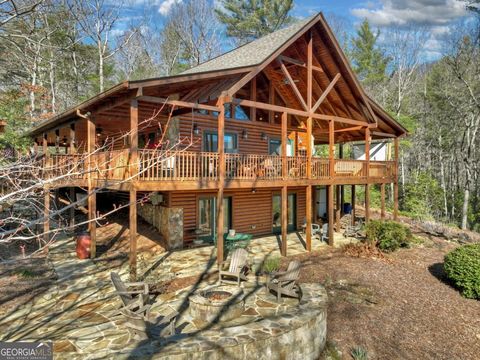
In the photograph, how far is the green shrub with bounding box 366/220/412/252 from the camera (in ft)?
45.5

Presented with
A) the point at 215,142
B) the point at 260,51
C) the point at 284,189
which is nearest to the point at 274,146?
the point at 215,142

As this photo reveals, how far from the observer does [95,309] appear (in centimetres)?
776

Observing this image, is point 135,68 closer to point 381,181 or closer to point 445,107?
point 381,181

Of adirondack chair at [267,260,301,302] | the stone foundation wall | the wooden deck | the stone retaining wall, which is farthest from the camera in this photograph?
the stone foundation wall

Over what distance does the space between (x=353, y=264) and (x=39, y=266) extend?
1079 cm

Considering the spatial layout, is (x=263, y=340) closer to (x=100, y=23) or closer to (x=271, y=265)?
(x=271, y=265)

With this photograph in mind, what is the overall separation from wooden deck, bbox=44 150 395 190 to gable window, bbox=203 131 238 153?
1.16 metres

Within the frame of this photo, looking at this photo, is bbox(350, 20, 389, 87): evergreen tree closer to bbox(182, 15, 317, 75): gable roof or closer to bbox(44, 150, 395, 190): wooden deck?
bbox(44, 150, 395, 190): wooden deck

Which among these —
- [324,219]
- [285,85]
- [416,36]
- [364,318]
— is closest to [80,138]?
[285,85]

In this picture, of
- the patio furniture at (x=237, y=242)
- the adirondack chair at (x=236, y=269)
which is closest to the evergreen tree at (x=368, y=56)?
→ the patio furniture at (x=237, y=242)

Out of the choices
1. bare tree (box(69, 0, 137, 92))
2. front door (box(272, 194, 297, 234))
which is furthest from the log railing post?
bare tree (box(69, 0, 137, 92))

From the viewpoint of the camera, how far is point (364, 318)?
8211 mm

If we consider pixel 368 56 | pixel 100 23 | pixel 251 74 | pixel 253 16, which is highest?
pixel 253 16

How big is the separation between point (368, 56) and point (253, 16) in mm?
13862
